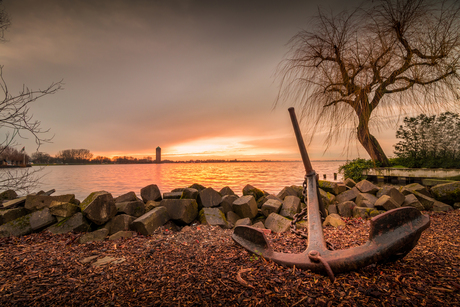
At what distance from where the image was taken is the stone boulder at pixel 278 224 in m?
3.91

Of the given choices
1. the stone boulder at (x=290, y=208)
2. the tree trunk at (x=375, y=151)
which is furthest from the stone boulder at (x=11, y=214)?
the tree trunk at (x=375, y=151)

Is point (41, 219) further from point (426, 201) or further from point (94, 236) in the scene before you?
point (426, 201)

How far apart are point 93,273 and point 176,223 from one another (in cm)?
213

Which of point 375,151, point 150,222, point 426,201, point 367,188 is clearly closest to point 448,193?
point 426,201

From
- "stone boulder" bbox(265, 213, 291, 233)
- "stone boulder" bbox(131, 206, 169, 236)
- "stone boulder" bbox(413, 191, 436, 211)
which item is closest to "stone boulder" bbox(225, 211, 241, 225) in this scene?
"stone boulder" bbox(265, 213, 291, 233)

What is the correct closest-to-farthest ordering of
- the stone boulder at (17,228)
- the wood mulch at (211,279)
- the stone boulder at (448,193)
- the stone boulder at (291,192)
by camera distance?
1. the wood mulch at (211,279)
2. the stone boulder at (17,228)
3. the stone boulder at (448,193)
4. the stone boulder at (291,192)

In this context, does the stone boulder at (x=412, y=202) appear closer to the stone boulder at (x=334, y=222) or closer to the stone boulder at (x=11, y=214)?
the stone boulder at (x=334, y=222)

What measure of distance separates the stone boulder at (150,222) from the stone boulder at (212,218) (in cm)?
75

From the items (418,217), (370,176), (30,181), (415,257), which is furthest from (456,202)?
(30,181)

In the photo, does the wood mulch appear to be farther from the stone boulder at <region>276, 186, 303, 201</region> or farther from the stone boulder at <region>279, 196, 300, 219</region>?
the stone boulder at <region>276, 186, 303, 201</region>

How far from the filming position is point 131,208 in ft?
14.7

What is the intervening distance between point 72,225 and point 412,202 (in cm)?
724

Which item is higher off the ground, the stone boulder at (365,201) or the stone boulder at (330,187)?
the stone boulder at (330,187)

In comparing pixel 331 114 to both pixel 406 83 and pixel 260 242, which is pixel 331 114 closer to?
pixel 406 83
